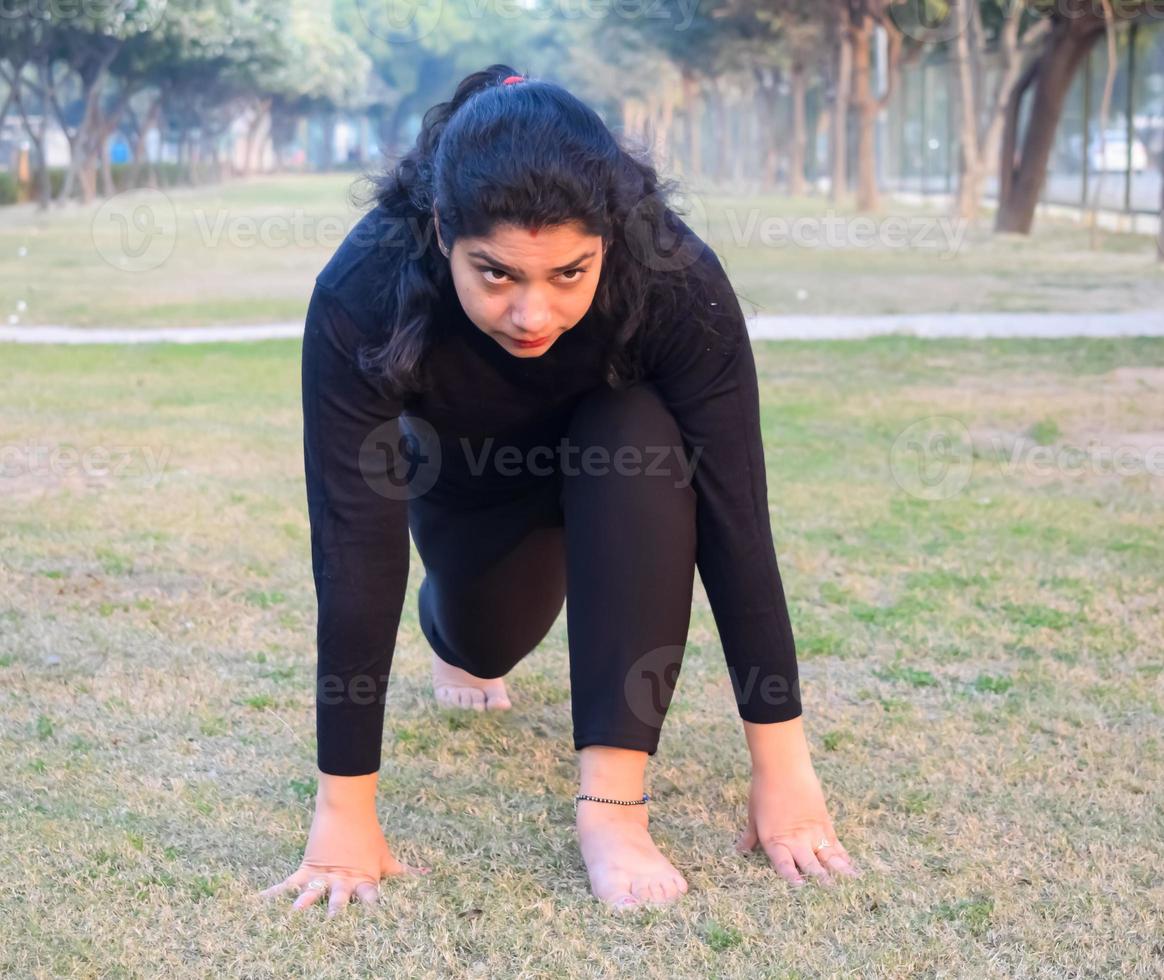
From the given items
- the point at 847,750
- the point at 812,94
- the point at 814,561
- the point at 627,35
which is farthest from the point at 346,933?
the point at 812,94

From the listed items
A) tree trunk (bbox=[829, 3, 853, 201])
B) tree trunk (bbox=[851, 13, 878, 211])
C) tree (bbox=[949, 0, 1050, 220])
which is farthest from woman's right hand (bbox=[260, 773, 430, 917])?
tree trunk (bbox=[829, 3, 853, 201])

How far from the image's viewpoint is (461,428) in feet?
8.20

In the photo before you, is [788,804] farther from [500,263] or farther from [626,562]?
[500,263]

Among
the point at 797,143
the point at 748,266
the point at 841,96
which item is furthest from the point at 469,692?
the point at 797,143

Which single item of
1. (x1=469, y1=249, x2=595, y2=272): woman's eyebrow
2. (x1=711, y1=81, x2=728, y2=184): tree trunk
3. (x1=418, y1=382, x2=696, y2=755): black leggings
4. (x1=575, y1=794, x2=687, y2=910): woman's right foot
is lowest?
(x1=711, y1=81, x2=728, y2=184): tree trunk

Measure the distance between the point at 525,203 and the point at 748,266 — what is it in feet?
45.8

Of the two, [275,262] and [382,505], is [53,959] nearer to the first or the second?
[382,505]

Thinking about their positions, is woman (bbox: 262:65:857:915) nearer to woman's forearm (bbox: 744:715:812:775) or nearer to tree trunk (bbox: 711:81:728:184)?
woman's forearm (bbox: 744:715:812:775)

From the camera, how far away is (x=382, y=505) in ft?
7.55

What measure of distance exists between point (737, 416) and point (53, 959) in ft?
3.98

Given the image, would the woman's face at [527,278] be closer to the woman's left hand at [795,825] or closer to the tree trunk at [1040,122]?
the woman's left hand at [795,825]

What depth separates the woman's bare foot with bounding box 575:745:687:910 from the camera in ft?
7.48

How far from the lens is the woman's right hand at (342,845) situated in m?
2.30

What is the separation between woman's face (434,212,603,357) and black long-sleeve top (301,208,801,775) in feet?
0.69
